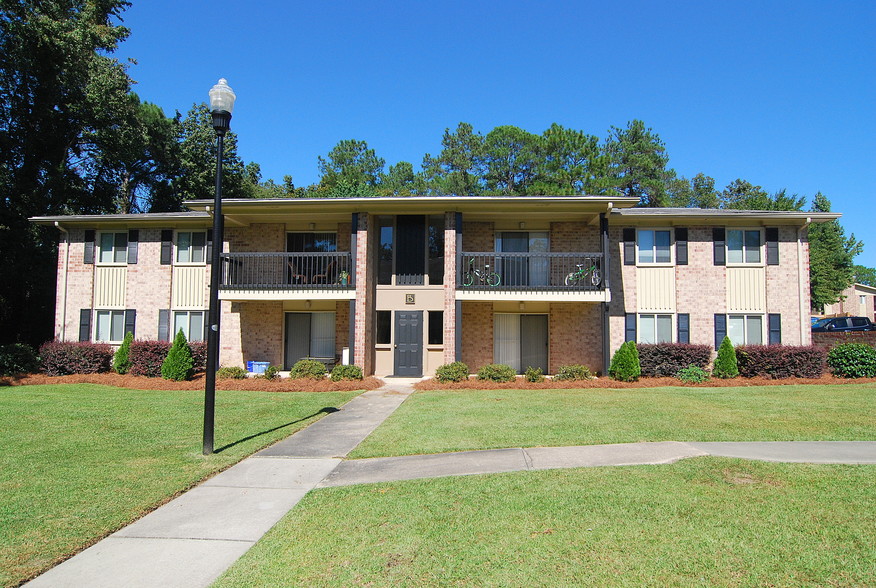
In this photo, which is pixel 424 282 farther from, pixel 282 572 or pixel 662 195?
pixel 662 195

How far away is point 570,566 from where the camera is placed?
12.5 ft

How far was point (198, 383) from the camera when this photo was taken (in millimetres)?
15203

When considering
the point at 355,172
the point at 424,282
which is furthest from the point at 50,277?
the point at 355,172

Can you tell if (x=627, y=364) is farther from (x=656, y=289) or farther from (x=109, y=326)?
(x=109, y=326)

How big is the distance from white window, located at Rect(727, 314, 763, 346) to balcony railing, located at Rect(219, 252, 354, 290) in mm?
11770

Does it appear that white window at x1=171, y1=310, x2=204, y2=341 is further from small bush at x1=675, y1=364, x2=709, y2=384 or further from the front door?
small bush at x1=675, y1=364, x2=709, y2=384

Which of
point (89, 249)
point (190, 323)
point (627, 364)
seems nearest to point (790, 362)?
point (627, 364)

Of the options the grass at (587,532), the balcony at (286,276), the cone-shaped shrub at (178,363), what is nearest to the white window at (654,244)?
the balcony at (286,276)

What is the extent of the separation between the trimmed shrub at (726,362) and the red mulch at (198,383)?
9758 mm

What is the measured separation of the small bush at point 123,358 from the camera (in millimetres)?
16922

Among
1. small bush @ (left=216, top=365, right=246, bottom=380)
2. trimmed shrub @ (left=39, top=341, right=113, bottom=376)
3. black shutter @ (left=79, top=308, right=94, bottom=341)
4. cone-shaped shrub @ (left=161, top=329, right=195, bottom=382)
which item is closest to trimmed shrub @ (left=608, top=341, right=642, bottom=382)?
small bush @ (left=216, top=365, right=246, bottom=380)

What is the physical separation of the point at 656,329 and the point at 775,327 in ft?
11.8

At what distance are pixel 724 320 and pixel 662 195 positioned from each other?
2747 cm

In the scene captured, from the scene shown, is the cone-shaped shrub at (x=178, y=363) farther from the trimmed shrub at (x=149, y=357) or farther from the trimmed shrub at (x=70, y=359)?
A: the trimmed shrub at (x=70, y=359)
